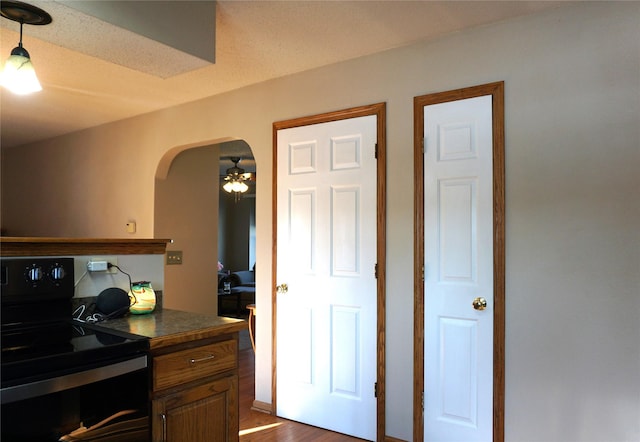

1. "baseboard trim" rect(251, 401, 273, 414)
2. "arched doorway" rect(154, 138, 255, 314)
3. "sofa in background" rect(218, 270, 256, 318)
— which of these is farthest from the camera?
"sofa in background" rect(218, 270, 256, 318)

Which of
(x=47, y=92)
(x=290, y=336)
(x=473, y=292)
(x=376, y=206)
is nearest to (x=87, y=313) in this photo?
(x=290, y=336)

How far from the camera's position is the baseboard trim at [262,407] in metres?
3.26

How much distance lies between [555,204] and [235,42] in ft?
6.56

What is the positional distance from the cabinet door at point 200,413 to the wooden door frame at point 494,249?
1159mm

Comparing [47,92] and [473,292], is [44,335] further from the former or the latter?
[47,92]

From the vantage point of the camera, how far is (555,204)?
88.4 inches

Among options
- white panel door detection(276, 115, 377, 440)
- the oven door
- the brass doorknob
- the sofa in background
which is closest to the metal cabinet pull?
the oven door

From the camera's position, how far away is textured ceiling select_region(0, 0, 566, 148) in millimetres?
2072

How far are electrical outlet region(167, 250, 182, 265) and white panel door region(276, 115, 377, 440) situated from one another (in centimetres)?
174

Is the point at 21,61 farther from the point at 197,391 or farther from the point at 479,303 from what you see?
the point at 479,303

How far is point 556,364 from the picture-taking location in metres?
2.21

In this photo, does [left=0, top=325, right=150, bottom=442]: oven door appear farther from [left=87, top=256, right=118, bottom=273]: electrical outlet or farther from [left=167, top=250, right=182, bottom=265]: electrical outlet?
[left=167, top=250, right=182, bottom=265]: electrical outlet

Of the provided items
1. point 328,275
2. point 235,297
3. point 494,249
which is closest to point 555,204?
point 494,249

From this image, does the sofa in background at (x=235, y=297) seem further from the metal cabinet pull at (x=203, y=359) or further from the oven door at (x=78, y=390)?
the oven door at (x=78, y=390)
